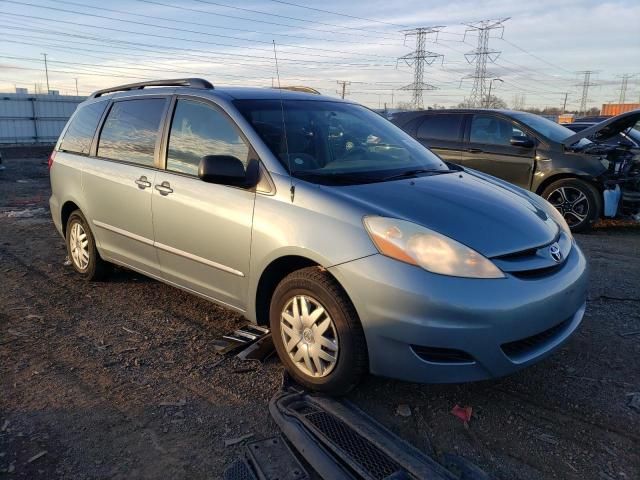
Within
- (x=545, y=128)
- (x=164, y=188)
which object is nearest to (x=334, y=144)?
(x=164, y=188)

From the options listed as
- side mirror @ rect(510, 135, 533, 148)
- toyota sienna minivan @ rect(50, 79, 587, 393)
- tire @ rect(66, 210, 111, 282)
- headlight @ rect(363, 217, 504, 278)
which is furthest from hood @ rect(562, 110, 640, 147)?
tire @ rect(66, 210, 111, 282)

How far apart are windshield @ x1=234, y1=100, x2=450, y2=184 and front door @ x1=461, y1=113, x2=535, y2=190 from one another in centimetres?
401

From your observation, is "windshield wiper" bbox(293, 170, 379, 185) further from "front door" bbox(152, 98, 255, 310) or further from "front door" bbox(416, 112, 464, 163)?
"front door" bbox(416, 112, 464, 163)

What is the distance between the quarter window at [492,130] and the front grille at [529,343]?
5.47m

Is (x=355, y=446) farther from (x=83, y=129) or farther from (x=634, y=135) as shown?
(x=634, y=135)

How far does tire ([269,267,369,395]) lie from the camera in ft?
9.03

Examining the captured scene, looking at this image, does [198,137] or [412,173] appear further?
[198,137]

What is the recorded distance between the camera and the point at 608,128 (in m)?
6.99

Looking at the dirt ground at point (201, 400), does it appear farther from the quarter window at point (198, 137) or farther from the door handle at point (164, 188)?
the quarter window at point (198, 137)

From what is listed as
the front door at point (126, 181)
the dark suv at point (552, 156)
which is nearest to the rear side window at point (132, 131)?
the front door at point (126, 181)

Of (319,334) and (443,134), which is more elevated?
(443,134)

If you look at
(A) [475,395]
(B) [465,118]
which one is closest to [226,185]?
(A) [475,395]

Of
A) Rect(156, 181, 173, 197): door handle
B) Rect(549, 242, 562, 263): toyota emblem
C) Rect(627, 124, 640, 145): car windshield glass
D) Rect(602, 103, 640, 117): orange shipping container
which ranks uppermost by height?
Rect(602, 103, 640, 117): orange shipping container

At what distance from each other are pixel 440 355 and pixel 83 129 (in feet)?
13.5
